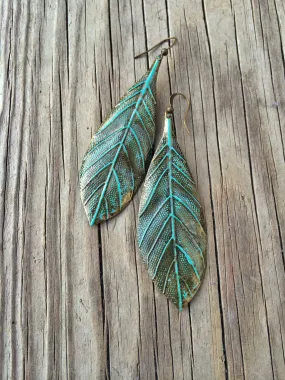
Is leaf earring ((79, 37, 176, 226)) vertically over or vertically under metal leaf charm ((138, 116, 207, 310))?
over

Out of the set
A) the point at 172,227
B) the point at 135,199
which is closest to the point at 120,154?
the point at 135,199

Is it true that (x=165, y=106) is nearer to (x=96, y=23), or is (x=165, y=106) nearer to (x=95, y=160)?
(x=95, y=160)

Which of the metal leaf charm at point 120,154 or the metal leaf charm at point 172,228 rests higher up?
the metal leaf charm at point 120,154

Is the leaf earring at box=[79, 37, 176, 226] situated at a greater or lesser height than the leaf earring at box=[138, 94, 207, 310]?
greater

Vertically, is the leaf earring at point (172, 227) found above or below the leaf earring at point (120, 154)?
below
